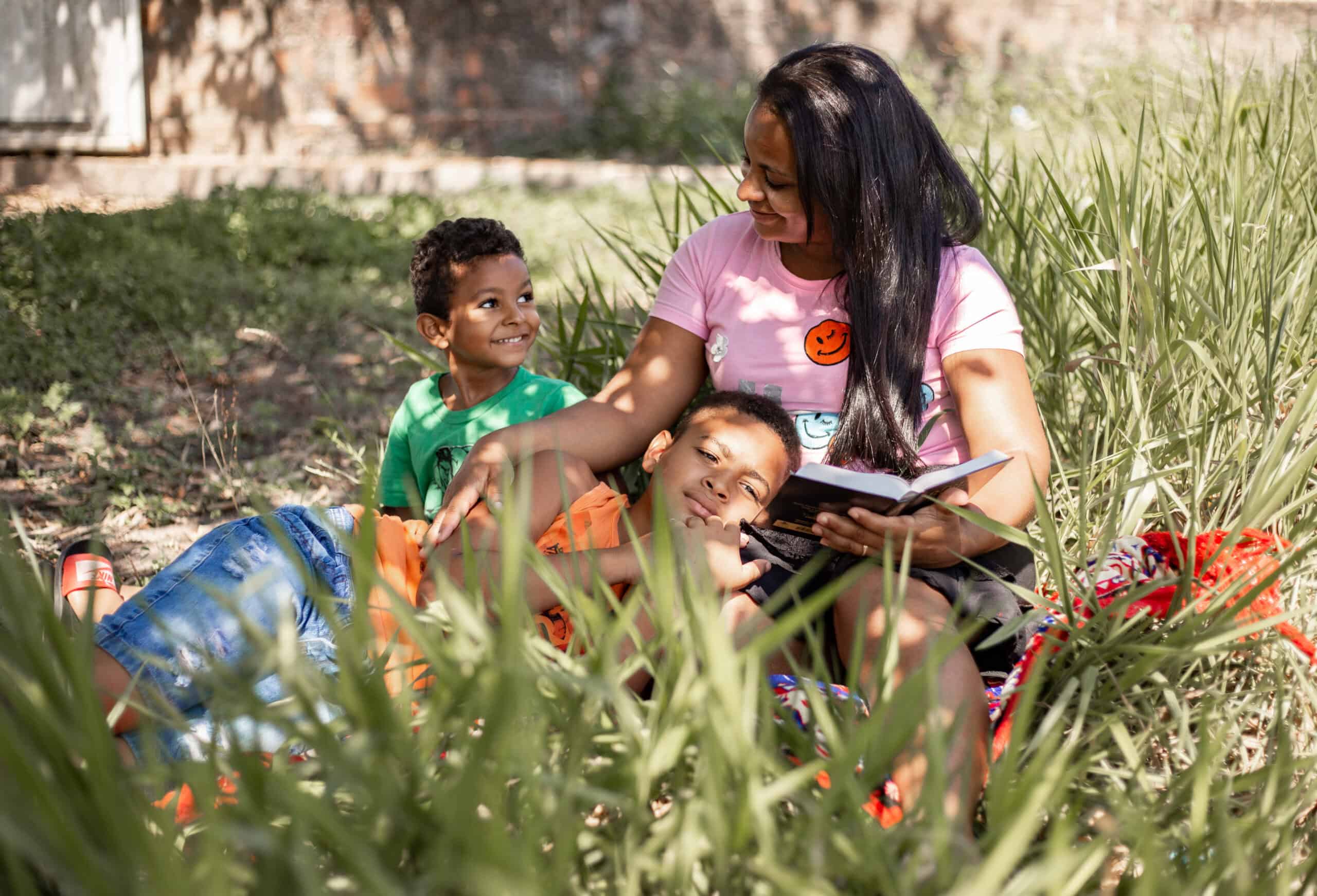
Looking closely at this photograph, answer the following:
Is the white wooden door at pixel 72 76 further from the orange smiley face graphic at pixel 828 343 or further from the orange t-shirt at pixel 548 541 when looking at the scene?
the orange smiley face graphic at pixel 828 343

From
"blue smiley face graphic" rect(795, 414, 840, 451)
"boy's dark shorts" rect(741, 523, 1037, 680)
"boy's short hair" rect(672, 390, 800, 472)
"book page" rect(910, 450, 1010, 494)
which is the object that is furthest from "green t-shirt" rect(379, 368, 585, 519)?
"book page" rect(910, 450, 1010, 494)

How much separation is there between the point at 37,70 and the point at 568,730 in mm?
9478

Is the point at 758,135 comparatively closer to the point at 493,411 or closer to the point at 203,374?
the point at 493,411

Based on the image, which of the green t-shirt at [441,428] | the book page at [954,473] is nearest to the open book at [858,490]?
the book page at [954,473]

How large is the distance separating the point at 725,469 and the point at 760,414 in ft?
0.54

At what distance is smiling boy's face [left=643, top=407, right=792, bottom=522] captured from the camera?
99.6 inches

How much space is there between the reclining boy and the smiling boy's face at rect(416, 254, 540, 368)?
16.8 inches

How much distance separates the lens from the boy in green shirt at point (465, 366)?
2.91 meters

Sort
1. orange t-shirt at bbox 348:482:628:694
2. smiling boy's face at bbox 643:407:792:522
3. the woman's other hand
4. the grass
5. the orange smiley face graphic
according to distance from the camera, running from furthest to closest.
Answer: the orange smiley face graphic → smiling boy's face at bbox 643:407:792:522 → orange t-shirt at bbox 348:482:628:694 → the woman's other hand → the grass

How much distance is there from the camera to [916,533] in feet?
7.20

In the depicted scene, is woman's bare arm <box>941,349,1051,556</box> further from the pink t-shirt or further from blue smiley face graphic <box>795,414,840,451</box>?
blue smiley face graphic <box>795,414,840,451</box>

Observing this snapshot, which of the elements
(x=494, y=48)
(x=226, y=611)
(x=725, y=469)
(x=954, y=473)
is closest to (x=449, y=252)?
(x=725, y=469)

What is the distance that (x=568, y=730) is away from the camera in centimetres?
145

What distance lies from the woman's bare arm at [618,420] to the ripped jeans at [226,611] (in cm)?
27
